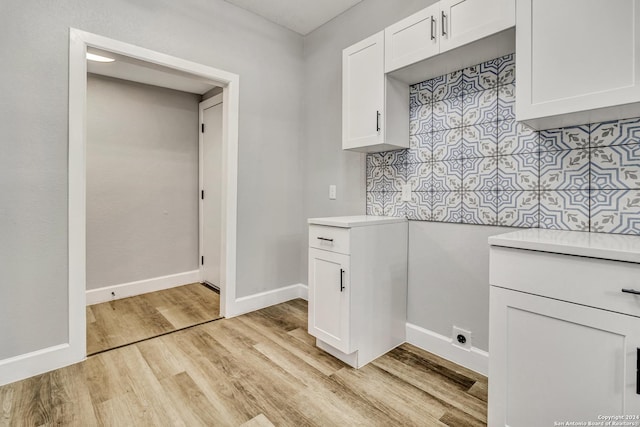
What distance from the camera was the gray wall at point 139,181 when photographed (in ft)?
10.2

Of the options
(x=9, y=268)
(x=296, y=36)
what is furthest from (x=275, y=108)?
(x=9, y=268)

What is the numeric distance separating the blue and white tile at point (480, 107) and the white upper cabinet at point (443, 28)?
0.92 ft

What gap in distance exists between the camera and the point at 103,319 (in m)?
2.65

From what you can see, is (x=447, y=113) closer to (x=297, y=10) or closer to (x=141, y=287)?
(x=297, y=10)

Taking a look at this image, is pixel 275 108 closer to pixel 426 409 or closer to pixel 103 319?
pixel 103 319

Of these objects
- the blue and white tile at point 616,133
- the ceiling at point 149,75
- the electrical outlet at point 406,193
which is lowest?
the electrical outlet at point 406,193

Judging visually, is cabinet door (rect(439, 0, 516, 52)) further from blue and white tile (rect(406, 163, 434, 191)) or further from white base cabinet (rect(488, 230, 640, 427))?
white base cabinet (rect(488, 230, 640, 427))

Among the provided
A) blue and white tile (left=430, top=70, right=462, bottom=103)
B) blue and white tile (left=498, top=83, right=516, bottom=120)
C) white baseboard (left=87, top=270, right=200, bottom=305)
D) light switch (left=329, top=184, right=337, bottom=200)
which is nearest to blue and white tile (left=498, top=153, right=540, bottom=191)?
blue and white tile (left=498, top=83, right=516, bottom=120)

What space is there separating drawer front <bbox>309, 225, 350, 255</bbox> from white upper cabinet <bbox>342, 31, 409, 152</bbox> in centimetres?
64

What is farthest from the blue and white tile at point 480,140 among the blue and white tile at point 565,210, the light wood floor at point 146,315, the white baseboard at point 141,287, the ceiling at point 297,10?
the white baseboard at point 141,287

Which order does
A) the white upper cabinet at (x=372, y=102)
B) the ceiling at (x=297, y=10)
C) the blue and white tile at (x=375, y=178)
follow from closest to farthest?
the white upper cabinet at (x=372, y=102) < the blue and white tile at (x=375, y=178) < the ceiling at (x=297, y=10)

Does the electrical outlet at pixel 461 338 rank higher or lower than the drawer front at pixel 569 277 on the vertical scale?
lower

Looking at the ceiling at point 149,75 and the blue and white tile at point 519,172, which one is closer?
the blue and white tile at point 519,172

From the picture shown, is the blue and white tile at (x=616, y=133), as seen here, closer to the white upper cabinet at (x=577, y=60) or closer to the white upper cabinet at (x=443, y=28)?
the white upper cabinet at (x=577, y=60)
